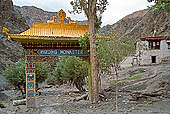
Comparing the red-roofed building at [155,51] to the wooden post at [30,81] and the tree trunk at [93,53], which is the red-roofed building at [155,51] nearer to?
the tree trunk at [93,53]

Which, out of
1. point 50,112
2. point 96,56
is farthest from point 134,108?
point 50,112

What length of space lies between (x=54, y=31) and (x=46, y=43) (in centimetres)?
72

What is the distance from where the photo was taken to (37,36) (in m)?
8.69

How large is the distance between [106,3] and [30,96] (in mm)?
5996

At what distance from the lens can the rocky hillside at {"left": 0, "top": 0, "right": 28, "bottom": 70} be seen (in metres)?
29.6

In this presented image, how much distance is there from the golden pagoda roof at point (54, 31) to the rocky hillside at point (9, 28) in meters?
18.5

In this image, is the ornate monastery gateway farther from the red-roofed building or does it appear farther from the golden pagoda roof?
the red-roofed building

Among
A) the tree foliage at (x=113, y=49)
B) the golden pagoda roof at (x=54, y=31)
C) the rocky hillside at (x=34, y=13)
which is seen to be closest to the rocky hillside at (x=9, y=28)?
the golden pagoda roof at (x=54, y=31)

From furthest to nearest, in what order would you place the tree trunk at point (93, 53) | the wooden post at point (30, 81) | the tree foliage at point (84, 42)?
the wooden post at point (30, 81)
the tree trunk at point (93, 53)
the tree foliage at point (84, 42)

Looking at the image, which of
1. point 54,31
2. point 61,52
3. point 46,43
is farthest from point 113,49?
point 46,43

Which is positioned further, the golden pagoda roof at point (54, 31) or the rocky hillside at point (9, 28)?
the rocky hillside at point (9, 28)

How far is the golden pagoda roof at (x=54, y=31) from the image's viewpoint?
343 inches

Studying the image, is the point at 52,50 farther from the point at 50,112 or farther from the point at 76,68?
the point at 76,68

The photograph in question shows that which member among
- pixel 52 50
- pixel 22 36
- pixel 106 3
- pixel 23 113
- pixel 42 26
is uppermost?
pixel 106 3
